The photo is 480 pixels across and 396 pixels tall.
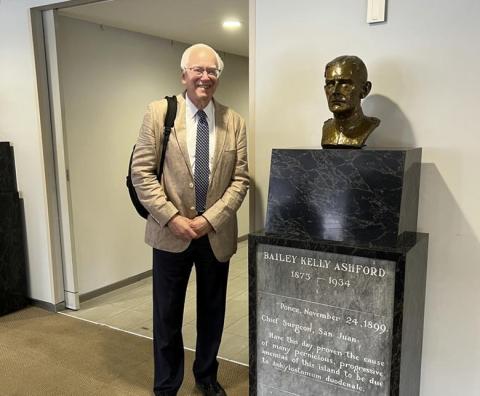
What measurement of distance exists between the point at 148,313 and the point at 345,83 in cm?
218

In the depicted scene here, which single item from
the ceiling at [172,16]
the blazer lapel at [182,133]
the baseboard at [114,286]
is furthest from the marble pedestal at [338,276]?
the baseboard at [114,286]

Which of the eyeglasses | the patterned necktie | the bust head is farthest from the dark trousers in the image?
the bust head

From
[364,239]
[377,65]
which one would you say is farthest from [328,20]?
[364,239]

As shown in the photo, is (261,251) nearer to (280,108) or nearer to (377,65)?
(280,108)

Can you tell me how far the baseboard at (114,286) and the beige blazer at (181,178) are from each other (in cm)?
166

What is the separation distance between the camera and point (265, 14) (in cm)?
206

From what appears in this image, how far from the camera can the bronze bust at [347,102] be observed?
1.62 metres

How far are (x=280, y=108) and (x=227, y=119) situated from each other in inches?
11.3

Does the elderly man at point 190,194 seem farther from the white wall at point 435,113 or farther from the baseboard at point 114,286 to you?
the baseboard at point 114,286

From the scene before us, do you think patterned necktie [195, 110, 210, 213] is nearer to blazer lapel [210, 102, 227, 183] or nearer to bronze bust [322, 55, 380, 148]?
blazer lapel [210, 102, 227, 183]

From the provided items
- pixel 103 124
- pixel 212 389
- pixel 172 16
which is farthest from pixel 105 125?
pixel 212 389

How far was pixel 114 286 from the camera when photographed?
359 centimetres

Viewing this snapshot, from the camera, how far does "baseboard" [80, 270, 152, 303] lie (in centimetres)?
335

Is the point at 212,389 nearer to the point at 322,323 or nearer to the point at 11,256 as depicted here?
the point at 322,323
